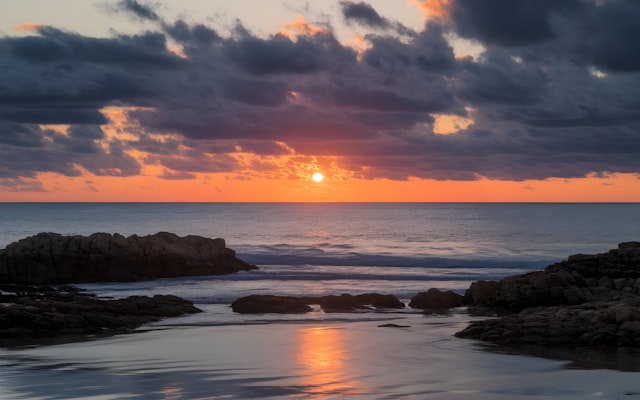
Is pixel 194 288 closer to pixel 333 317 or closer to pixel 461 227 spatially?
pixel 333 317

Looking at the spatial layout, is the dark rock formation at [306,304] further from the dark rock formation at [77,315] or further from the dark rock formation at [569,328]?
the dark rock formation at [569,328]

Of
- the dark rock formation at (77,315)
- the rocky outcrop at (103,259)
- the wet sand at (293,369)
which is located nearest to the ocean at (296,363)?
A: the wet sand at (293,369)

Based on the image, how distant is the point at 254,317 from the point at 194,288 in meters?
16.2

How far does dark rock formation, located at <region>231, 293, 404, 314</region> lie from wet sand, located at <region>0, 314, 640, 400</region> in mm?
6502

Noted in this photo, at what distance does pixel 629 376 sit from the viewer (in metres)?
19.3

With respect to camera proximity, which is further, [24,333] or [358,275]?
[358,275]

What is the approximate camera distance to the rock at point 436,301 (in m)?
37.2

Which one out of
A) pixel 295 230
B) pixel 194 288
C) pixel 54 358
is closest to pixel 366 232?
pixel 295 230

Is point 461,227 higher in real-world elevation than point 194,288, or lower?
higher

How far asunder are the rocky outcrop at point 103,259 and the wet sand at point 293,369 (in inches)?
1026

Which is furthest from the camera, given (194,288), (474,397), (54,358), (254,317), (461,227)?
(461,227)

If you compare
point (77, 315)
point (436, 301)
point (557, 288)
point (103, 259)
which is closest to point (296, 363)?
point (77, 315)

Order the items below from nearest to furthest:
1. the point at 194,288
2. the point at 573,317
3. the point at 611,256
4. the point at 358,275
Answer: the point at 573,317
the point at 611,256
the point at 194,288
the point at 358,275

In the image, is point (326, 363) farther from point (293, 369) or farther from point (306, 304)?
point (306, 304)
